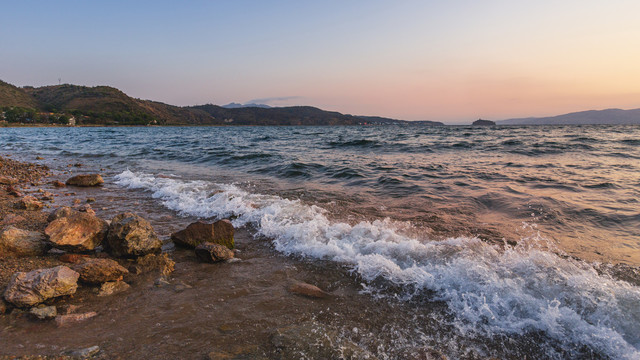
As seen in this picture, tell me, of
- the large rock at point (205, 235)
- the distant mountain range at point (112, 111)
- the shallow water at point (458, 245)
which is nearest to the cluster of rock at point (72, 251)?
the large rock at point (205, 235)

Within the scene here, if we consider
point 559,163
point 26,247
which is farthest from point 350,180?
point 559,163

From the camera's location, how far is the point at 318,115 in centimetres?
16125

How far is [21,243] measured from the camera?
4082 mm

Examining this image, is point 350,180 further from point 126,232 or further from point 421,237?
point 126,232

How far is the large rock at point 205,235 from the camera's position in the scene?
15.9ft

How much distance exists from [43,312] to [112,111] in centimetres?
14462

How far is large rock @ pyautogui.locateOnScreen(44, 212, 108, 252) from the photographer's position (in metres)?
4.17

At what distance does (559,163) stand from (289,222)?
49.9 feet

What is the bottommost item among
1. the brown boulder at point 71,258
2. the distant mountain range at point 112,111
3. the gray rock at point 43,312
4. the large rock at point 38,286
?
the gray rock at point 43,312

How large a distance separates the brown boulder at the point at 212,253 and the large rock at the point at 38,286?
4.92 feet

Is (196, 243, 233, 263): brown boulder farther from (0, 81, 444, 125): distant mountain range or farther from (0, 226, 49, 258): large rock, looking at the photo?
(0, 81, 444, 125): distant mountain range

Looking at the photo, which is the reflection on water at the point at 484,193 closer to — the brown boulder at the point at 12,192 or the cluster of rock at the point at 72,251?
the cluster of rock at the point at 72,251

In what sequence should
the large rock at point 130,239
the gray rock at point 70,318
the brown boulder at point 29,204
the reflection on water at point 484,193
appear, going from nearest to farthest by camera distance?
1. the gray rock at point 70,318
2. the large rock at point 130,239
3. the reflection on water at point 484,193
4. the brown boulder at point 29,204

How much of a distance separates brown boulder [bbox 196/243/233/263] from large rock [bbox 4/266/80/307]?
4.92ft
